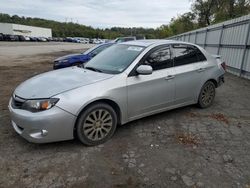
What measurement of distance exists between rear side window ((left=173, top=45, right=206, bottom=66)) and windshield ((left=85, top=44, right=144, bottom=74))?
84 cm

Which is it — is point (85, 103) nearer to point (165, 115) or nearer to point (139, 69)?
point (139, 69)

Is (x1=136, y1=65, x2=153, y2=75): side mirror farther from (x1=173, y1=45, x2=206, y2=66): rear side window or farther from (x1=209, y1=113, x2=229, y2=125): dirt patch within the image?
(x1=209, y1=113, x2=229, y2=125): dirt patch

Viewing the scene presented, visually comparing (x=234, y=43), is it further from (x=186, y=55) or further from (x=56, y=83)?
(x=56, y=83)

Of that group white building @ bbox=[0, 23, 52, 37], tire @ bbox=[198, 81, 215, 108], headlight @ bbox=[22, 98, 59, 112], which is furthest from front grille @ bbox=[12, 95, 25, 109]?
white building @ bbox=[0, 23, 52, 37]

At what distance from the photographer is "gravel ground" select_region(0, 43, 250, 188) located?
114 inches

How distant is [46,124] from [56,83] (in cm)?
75

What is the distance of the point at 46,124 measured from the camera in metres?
3.31

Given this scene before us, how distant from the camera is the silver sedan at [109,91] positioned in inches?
134

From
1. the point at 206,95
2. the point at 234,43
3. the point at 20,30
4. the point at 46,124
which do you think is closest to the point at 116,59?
the point at 46,124

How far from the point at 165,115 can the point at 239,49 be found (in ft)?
21.7

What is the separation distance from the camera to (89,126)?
3684 mm

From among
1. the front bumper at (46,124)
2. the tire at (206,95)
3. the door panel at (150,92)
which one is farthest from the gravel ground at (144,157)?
the tire at (206,95)

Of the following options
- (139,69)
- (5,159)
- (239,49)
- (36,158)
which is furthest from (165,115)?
(239,49)

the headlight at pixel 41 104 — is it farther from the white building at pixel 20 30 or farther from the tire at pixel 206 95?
the white building at pixel 20 30
